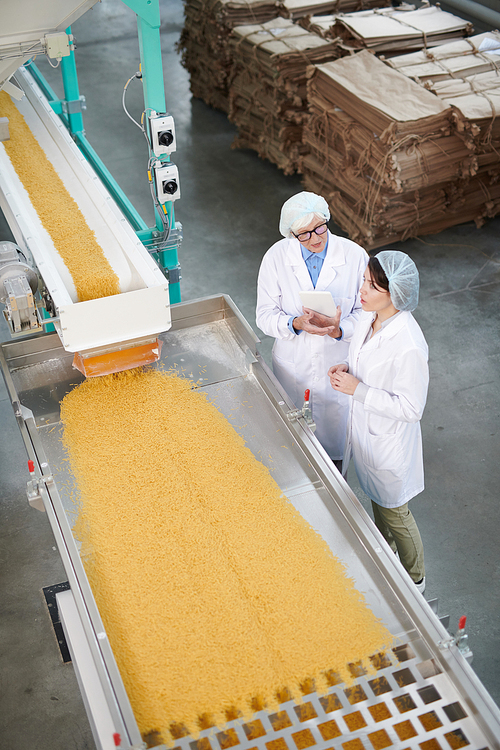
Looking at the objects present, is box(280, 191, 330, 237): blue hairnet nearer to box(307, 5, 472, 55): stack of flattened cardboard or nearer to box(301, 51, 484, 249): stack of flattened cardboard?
box(301, 51, 484, 249): stack of flattened cardboard

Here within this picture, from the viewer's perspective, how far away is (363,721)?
6.11 feet

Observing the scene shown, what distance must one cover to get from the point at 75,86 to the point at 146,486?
3693mm

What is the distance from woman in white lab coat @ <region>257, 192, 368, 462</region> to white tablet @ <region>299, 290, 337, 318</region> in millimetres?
23

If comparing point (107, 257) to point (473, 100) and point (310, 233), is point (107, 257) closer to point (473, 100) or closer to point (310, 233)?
point (310, 233)

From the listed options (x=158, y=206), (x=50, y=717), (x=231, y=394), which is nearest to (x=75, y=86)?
(x=158, y=206)

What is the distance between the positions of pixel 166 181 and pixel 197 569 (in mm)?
2122

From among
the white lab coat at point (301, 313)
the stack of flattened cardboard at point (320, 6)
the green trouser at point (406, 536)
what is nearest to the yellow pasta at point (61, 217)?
the white lab coat at point (301, 313)

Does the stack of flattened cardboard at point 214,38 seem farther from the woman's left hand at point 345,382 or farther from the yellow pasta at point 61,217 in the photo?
the woman's left hand at point 345,382

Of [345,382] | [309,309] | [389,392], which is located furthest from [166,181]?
[389,392]

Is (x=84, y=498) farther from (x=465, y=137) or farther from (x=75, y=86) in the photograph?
(x=465, y=137)

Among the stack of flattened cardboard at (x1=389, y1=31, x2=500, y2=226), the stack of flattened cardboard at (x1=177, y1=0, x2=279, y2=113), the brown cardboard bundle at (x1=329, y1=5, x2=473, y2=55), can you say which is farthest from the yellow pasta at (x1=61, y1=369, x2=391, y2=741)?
the stack of flattened cardboard at (x1=177, y1=0, x2=279, y2=113)

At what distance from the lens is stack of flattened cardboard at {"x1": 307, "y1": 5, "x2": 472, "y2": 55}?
234 inches

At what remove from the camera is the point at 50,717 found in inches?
112

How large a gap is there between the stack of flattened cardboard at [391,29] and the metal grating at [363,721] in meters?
5.38
